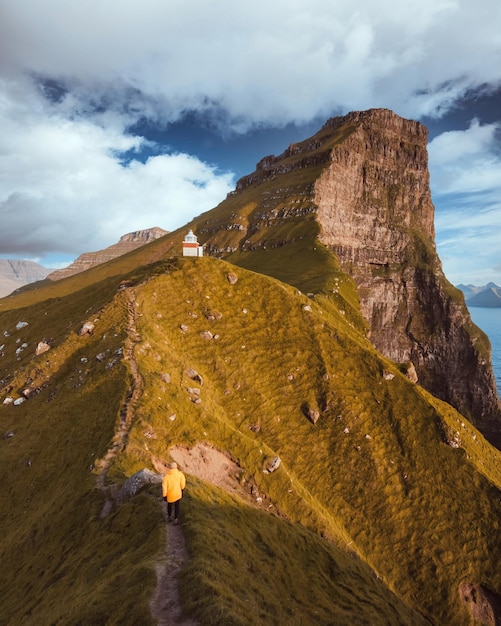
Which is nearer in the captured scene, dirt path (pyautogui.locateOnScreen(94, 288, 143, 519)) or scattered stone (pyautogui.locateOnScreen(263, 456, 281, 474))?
dirt path (pyautogui.locateOnScreen(94, 288, 143, 519))

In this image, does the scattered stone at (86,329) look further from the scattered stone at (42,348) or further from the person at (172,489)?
the person at (172,489)

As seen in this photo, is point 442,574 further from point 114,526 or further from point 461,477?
point 114,526

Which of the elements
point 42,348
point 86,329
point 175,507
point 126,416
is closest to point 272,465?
point 126,416

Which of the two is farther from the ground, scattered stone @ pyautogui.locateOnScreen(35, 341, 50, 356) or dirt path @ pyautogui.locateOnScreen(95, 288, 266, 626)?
scattered stone @ pyautogui.locateOnScreen(35, 341, 50, 356)

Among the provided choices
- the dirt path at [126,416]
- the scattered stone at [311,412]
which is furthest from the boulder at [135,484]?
the scattered stone at [311,412]

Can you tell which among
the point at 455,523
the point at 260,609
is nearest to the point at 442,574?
the point at 455,523

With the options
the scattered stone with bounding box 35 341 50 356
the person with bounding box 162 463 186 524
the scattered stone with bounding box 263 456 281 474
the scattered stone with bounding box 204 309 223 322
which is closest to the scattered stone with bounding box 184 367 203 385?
the scattered stone with bounding box 204 309 223 322

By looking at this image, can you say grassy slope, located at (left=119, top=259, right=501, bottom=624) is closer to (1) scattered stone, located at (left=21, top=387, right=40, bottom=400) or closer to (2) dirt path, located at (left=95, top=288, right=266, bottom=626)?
(2) dirt path, located at (left=95, top=288, right=266, bottom=626)

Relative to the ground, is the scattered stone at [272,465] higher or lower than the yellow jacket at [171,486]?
lower
